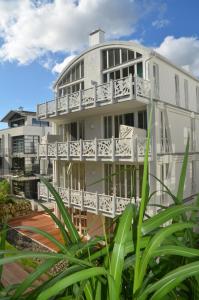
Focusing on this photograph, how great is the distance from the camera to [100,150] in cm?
1205

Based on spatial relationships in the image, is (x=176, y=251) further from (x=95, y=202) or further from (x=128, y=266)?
(x=95, y=202)

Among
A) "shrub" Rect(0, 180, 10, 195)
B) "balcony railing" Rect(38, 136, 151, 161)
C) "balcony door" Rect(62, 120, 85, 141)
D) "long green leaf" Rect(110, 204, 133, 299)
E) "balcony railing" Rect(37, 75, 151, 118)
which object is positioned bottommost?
"shrub" Rect(0, 180, 10, 195)

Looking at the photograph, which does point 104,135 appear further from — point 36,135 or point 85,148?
point 36,135

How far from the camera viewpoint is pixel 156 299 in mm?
1079

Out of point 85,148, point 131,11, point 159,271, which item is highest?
point 131,11

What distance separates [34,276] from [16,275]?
16.2ft

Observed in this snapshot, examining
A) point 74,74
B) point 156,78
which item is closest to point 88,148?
point 156,78

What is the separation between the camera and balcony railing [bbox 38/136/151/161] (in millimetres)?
10633

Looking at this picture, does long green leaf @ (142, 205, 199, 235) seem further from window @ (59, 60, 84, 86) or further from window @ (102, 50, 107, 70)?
window @ (59, 60, 84, 86)

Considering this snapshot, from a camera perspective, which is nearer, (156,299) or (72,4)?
(156,299)

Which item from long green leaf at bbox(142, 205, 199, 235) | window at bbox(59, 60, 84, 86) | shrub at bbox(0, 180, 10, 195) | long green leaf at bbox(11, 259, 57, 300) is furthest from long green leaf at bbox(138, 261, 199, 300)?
shrub at bbox(0, 180, 10, 195)

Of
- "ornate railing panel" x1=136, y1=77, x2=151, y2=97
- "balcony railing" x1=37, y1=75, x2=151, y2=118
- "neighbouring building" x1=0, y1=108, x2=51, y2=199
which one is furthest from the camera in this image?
"neighbouring building" x1=0, y1=108, x2=51, y2=199

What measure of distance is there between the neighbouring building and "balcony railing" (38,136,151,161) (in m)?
15.6

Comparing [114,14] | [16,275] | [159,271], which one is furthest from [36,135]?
[159,271]
